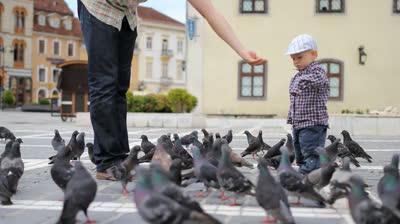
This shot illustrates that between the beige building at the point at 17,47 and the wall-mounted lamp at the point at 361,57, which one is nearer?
the wall-mounted lamp at the point at 361,57

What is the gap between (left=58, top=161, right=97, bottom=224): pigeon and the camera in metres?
3.83

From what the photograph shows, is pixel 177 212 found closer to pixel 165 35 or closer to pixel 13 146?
pixel 13 146

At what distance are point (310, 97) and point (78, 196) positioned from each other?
349 cm

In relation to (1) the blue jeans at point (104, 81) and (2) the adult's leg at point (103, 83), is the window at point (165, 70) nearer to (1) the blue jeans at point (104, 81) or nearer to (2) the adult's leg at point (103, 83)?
(1) the blue jeans at point (104, 81)

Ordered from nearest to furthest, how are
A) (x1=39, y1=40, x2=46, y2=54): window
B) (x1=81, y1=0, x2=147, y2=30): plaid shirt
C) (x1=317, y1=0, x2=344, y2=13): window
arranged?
(x1=81, y1=0, x2=147, y2=30): plaid shirt
(x1=317, y1=0, x2=344, y2=13): window
(x1=39, y1=40, x2=46, y2=54): window

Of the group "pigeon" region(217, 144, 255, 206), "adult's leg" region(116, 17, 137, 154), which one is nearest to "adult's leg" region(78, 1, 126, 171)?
"adult's leg" region(116, 17, 137, 154)

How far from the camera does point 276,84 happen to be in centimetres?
2419

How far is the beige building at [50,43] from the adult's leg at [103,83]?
63.9 m

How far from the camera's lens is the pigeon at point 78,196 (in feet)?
12.6

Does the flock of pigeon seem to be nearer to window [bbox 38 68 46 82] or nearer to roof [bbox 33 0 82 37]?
window [bbox 38 68 46 82]

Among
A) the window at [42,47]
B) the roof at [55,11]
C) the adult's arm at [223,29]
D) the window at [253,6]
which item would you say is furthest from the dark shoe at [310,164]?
the window at [42,47]

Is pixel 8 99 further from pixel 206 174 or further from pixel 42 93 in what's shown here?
pixel 206 174

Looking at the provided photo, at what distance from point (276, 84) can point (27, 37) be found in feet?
162

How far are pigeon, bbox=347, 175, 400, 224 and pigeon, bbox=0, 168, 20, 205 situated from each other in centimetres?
259
